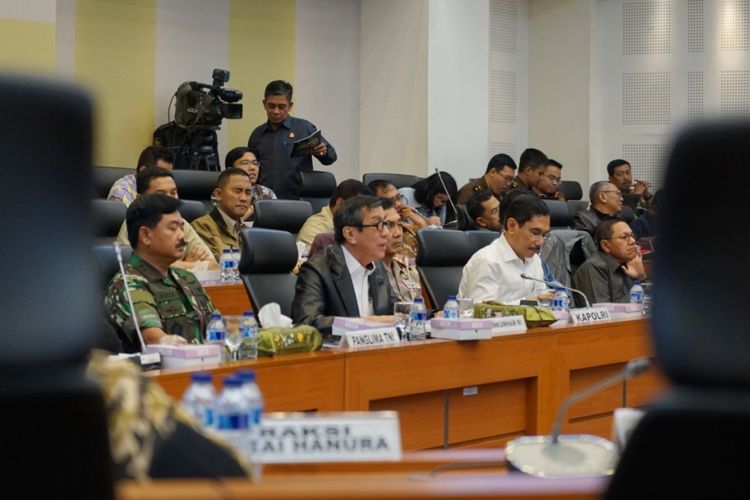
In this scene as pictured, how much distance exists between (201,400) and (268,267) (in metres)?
2.90

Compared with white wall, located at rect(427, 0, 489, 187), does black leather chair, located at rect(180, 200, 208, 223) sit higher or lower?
lower

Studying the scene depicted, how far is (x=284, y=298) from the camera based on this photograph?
4.49 meters

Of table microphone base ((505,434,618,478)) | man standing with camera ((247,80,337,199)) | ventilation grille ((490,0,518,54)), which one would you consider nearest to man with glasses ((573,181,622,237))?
man standing with camera ((247,80,337,199))

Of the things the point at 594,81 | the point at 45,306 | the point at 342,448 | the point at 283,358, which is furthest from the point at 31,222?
the point at 594,81

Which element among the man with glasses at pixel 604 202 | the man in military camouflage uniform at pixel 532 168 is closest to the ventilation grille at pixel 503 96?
the man in military camouflage uniform at pixel 532 168

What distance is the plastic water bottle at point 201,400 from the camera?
5.08ft

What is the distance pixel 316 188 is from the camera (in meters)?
8.05

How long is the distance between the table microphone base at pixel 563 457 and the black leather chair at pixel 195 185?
5544mm

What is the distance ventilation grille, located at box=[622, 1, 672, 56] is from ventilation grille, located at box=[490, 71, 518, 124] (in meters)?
1.11

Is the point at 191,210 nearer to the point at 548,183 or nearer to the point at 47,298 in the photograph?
the point at 548,183

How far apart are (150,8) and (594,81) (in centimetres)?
430

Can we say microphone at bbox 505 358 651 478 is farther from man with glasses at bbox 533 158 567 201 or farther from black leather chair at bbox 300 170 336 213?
man with glasses at bbox 533 158 567 201

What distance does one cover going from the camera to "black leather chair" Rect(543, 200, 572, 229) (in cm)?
750

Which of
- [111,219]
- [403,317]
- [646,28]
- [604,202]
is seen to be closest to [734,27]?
[646,28]
